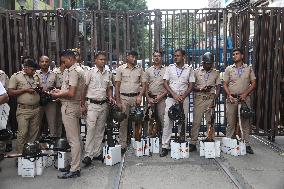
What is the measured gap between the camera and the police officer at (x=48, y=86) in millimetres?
7160

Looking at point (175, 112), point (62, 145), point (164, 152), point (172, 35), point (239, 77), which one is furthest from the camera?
point (172, 35)

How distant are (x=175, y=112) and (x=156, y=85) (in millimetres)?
817

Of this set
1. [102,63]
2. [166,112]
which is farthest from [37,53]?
[166,112]

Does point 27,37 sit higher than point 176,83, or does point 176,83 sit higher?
point 27,37

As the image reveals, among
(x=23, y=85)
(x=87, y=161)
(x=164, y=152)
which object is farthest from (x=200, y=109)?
(x=23, y=85)

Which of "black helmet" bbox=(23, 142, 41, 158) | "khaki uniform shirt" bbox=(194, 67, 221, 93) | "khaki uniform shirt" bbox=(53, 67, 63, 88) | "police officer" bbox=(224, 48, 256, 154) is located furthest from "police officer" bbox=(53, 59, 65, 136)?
"police officer" bbox=(224, 48, 256, 154)

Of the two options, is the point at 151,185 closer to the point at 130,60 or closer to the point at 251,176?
the point at 251,176

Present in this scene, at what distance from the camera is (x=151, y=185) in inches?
218

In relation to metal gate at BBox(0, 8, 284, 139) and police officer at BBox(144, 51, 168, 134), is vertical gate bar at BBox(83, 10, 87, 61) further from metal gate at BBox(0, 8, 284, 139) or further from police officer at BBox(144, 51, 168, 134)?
police officer at BBox(144, 51, 168, 134)

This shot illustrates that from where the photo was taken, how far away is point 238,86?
287 inches

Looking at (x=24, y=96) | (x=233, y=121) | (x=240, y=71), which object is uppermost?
→ (x=240, y=71)

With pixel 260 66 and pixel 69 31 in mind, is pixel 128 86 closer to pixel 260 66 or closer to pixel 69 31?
pixel 69 31

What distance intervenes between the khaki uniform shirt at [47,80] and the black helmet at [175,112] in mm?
2343

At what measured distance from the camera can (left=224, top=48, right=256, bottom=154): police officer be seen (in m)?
7.23
